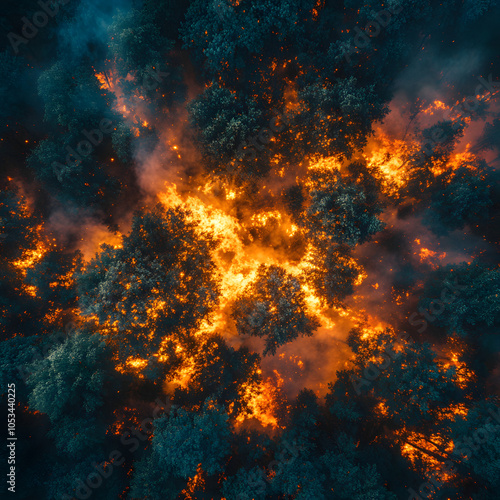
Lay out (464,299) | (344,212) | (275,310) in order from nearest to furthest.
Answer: (344,212) < (464,299) < (275,310)

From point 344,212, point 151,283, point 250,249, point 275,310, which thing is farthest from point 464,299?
point 151,283

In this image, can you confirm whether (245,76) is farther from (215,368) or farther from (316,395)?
(316,395)

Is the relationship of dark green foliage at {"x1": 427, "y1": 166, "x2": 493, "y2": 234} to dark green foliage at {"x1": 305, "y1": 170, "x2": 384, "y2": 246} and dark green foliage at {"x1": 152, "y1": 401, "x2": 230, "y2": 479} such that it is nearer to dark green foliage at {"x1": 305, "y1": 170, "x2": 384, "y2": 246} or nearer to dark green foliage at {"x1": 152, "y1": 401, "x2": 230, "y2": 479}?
dark green foliage at {"x1": 305, "y1": 170, "x2": 384, "y2": 246}

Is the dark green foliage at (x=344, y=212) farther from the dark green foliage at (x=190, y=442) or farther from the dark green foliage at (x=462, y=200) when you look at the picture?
the dark green foliage at (x=190, y=442)

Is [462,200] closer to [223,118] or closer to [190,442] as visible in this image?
[223,118]

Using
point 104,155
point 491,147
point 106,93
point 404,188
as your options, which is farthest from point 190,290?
point 491,147

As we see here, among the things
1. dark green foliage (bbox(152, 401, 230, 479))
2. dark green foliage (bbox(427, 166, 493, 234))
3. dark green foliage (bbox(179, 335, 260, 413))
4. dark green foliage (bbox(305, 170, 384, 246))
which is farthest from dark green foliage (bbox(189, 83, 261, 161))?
dark green foliage (bbox(152, 401, 230, 479))
